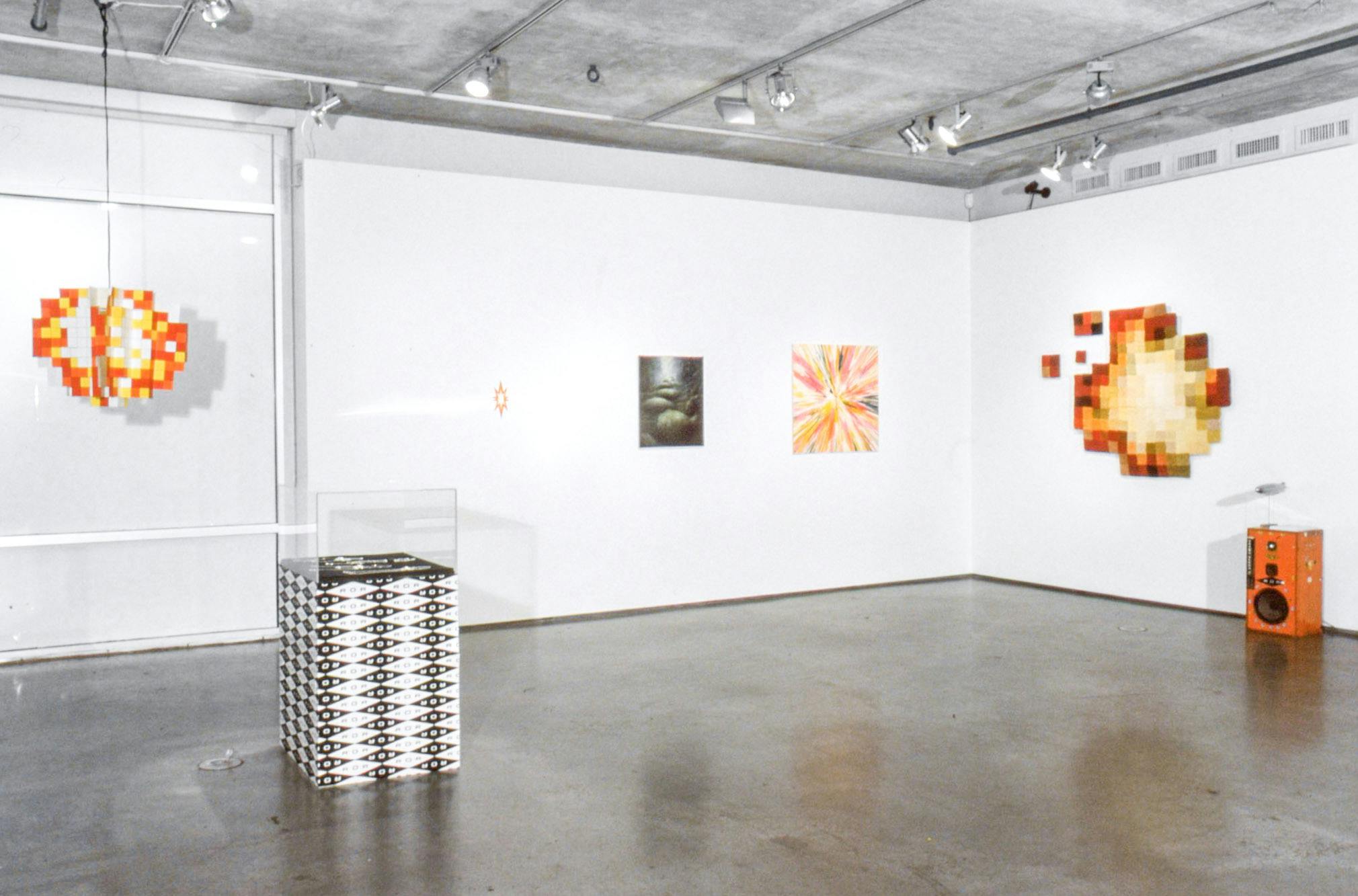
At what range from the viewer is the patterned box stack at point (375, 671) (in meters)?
4.28

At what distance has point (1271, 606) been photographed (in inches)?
282

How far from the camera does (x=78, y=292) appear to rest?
242 inches

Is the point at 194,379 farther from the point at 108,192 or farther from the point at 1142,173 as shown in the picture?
the point at 1142,173

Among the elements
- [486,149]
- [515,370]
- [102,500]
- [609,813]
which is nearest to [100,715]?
[102,500]

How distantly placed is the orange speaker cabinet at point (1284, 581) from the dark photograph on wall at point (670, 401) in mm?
3816

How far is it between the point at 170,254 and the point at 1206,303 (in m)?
6.95

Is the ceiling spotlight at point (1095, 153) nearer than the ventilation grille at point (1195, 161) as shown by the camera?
No

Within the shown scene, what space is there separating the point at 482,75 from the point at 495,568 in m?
3.18

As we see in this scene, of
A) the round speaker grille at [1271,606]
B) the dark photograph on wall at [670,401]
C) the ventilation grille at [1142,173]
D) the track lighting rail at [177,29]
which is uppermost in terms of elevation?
the track lighting rail at [177,29]

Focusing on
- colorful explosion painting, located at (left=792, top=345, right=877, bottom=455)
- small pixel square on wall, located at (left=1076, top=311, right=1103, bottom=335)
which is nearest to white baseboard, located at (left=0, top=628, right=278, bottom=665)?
colorful explosion painting, located at (left=792, top=345, right=877, bottom=455)

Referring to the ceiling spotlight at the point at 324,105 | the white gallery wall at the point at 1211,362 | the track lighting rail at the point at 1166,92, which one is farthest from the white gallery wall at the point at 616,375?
the track lighting rail at the point at 1166,92

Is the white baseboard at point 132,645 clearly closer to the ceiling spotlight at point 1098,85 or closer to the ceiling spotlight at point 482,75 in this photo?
the ceiling spotlight at point 482,75

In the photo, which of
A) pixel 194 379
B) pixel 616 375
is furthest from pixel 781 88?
pixel 194 379

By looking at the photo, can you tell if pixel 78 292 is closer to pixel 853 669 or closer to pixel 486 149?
pixel 486 149
